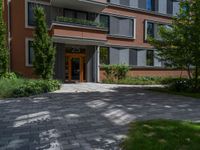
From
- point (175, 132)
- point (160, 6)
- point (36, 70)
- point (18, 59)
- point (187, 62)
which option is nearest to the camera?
point (175, 132)

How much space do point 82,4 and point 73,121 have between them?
15325 millimetres

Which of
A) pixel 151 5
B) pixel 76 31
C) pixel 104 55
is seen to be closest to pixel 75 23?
pixel 76 31

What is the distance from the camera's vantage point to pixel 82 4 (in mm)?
20312

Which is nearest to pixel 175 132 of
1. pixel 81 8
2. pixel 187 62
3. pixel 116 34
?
pixel 187 62

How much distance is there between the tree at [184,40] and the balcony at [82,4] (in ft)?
24.3

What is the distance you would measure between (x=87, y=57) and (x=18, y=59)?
619 centimetres

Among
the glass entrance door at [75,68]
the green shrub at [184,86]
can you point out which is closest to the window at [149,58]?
the glass entrance door at [75,68]

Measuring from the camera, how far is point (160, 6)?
28609 mm

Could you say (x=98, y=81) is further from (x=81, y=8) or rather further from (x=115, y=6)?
(x=115, y=6)

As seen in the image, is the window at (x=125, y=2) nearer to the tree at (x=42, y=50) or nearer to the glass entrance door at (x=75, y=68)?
the glass entrance door at (x=75, y=68)

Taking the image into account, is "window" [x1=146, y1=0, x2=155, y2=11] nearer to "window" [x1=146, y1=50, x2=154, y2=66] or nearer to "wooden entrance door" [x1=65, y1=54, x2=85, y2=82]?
"window" [x1=146, y1=50, x2=154, y2=66]

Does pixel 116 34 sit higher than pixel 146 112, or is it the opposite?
pixel 116 34

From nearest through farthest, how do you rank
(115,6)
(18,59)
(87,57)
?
(18,59), (87,57), (115,6)

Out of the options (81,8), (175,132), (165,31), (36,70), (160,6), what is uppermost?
(160,6)
